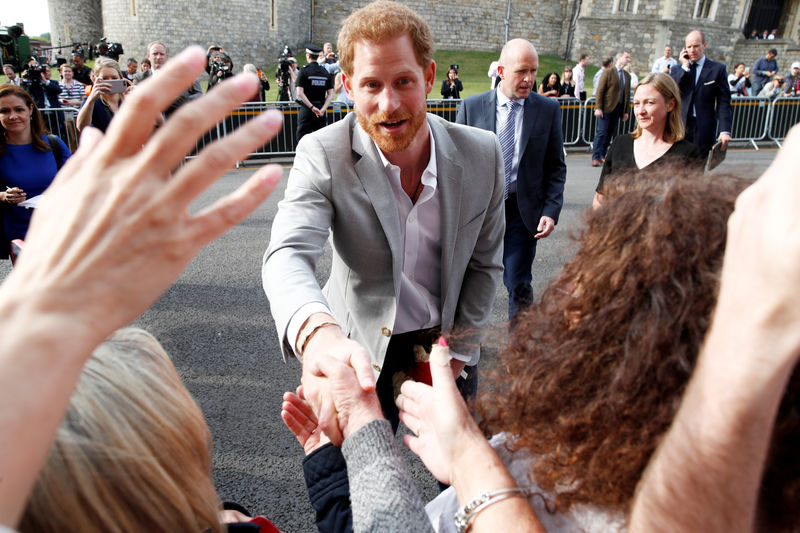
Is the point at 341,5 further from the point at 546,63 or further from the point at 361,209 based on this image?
the point at 361,209

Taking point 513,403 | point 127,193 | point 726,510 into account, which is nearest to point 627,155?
point 513,403

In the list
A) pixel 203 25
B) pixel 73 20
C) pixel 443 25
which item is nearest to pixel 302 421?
pixel 203 25

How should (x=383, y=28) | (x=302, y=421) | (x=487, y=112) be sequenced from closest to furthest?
(x=302, y=421)
(x=383, y=28)
(x=487, y=112)

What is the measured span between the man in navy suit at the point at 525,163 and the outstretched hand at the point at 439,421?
2698 millimetres

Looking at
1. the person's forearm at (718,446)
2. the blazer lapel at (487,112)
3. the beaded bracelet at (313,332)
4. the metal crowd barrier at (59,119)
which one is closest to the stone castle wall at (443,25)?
the metal crowd barrier at (59,119)

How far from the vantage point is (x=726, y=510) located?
2.29ft

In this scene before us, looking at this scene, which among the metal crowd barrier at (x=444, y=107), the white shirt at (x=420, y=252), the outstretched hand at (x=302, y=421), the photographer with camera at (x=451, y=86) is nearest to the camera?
the outstretched hand at (x=302, y=421)

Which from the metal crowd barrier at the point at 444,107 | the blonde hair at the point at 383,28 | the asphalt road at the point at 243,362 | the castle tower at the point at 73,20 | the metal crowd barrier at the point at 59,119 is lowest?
the asphalt road at the point at 243,362

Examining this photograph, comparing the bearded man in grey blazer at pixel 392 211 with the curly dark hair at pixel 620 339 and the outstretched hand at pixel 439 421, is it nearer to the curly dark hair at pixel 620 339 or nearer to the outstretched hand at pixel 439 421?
the outstretched hand at pixel 439 421

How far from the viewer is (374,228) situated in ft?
6.70

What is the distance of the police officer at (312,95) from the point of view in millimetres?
9570

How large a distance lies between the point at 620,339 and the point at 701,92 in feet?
23.2

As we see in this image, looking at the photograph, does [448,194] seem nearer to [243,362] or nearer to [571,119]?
[243,362]

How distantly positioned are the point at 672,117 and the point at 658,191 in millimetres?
3458
